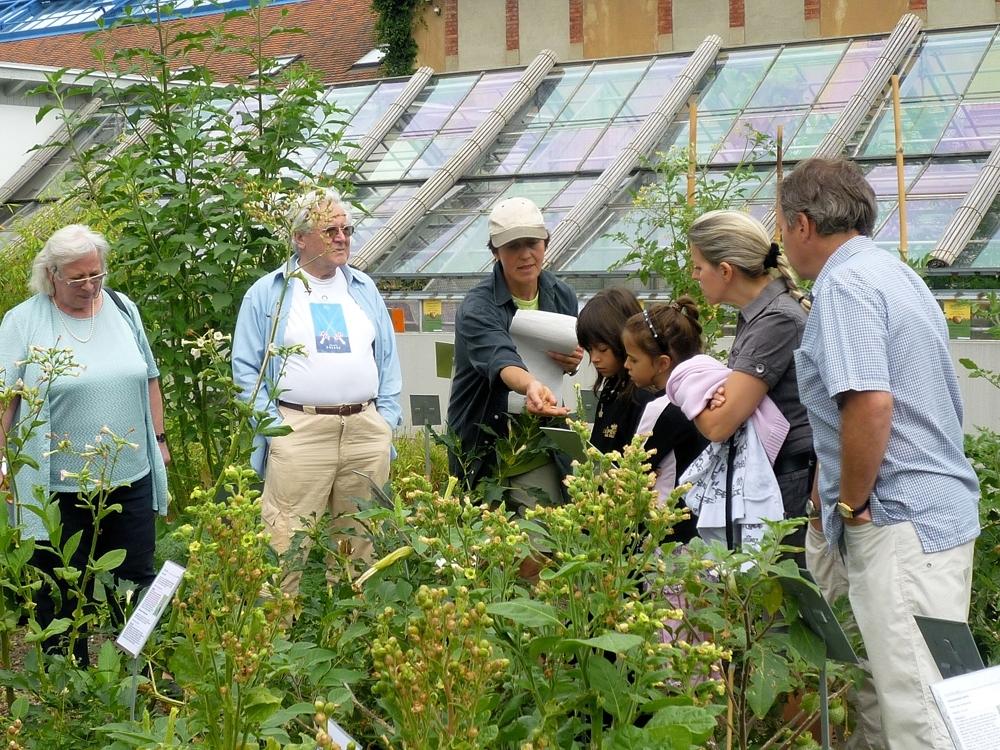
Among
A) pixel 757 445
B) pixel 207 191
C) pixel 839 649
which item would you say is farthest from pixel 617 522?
pixel 207 191

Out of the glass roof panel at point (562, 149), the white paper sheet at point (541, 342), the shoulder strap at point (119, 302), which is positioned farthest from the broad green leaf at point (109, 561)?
the glass roof panel at point (562, 149)

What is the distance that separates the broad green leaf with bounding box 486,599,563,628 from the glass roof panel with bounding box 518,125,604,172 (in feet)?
33.1

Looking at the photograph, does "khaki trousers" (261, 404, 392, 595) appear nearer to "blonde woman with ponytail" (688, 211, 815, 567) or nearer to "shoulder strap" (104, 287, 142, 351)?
"shoulder strap" (104, 287, 142, 351)

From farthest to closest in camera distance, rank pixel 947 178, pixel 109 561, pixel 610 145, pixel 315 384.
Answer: pixel 610 145, pixel 947 178, pixel 315 384, pixel 109 561

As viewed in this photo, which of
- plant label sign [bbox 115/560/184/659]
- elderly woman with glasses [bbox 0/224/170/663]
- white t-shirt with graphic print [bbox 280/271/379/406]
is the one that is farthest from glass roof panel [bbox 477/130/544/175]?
plant label sign [bbox 115/560/184/659]

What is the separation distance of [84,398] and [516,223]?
1495 millimetres

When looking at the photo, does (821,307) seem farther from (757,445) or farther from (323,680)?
(323,680)

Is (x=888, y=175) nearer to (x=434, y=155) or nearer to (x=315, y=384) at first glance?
(x=434, y=155)

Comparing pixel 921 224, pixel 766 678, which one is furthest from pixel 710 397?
pixel 921 224

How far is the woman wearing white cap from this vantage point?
13.1 feet

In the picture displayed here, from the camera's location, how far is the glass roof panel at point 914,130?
10.3 meters

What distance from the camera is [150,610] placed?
208cm

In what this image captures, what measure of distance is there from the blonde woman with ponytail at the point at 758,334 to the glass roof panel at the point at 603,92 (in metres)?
9.46

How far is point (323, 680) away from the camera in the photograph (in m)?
2.01
